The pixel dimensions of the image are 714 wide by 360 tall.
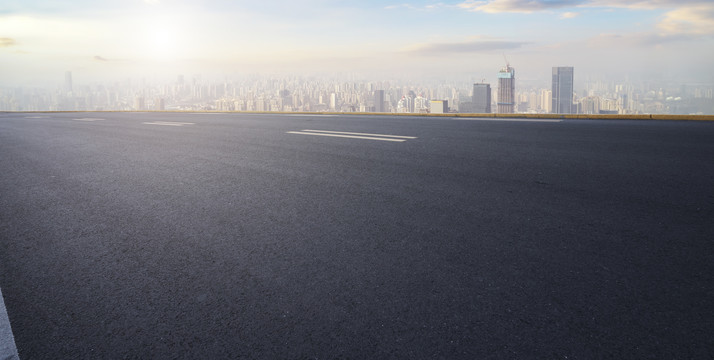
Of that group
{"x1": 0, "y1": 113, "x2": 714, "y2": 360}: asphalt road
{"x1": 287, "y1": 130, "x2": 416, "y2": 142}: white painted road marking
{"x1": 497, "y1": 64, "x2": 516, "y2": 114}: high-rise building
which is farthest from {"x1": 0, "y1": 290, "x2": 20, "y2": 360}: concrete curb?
{"x1": 497, "y1": 64, "x2": 516, "y2": 114}: high-rise building

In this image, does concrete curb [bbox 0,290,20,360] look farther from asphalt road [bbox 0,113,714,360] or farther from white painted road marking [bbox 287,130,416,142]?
white painted road marking [bbox 287,130,416,142]

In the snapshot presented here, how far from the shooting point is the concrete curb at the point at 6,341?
153 centimetres

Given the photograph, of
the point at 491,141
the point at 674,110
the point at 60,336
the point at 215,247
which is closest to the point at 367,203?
the point at 215,247

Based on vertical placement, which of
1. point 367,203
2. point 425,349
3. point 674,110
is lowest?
point 425,349

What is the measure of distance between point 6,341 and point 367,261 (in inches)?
60.5

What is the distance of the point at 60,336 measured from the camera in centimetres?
164

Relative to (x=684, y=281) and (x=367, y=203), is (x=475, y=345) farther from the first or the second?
(x=367, y=203)

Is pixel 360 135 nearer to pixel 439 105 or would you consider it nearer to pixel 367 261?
pixel 367 261

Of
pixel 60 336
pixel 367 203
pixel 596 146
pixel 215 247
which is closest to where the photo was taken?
pixel 60 336

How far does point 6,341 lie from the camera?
162 cm

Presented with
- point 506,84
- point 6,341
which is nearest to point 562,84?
point 506,84

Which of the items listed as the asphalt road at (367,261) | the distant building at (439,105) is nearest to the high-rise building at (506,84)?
the distant building at (439,105)

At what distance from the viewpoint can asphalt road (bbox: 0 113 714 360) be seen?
1.58m

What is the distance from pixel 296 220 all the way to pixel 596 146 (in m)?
5.02
